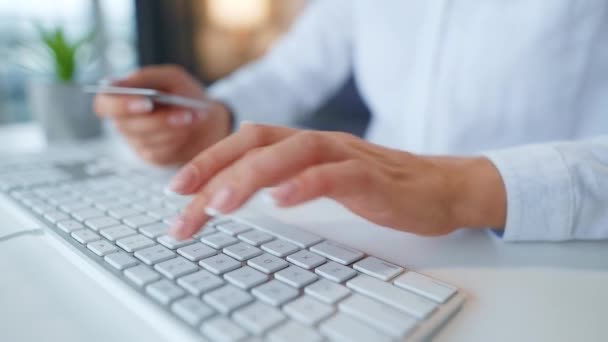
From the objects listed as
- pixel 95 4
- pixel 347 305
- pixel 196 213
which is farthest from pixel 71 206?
pixel 95 4

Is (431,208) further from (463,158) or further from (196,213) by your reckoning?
(196,213)

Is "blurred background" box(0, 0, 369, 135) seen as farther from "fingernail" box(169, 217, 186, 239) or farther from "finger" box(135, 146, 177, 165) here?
"fingernail" box(169, 217, 186, 239)

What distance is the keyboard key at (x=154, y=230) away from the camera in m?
0.32

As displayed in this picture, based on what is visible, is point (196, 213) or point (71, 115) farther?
point (71, 115)

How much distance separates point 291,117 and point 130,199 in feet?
2.00

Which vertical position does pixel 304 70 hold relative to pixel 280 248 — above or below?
above

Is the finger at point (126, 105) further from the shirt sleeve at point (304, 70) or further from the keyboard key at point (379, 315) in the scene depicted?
the keyboard key at point (379, 315)

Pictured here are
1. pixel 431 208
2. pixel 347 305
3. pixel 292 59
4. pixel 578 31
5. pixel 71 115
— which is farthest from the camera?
pixel 292 59

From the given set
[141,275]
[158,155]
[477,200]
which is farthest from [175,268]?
[158,155]

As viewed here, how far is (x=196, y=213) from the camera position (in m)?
0.28

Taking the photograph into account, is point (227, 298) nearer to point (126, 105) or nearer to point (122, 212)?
point (122, 212)

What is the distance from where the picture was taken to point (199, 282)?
0.80 feet

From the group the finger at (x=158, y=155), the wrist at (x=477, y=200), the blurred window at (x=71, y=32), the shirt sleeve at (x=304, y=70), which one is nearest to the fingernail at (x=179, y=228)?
the wrist at (x=477, y=200)

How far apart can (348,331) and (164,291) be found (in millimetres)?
106
